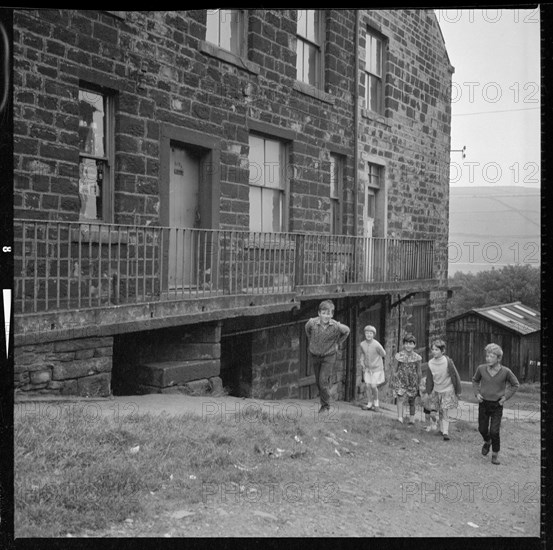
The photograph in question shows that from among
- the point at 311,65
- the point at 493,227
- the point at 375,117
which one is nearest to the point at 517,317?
the point at 493,227

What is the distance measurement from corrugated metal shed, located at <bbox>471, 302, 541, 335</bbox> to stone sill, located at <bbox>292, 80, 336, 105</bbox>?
4122mm

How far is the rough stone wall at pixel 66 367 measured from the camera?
16.6 ft

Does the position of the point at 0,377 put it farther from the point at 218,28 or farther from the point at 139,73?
the point at 218,28

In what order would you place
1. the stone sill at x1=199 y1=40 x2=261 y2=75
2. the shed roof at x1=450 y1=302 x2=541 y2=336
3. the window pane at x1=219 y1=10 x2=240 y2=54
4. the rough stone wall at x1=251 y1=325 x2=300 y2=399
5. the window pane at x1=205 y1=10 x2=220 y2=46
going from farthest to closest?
the rough stone wall at x1=251 y1=325 x2=300 y2=399 → the window pane at x1=219 y1=10 x2=240 y2=54 → the window pane at x1=205 y1=10 x2=220 y2=46 → the stone sill at x1=199 y1=40 x2=261 y2=75 → the shed roof at x1=450 y1=302 x2=541 y2=336

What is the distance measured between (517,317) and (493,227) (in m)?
0.97

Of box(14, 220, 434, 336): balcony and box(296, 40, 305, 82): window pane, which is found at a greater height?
box(296, 40, 305, 82): window pane

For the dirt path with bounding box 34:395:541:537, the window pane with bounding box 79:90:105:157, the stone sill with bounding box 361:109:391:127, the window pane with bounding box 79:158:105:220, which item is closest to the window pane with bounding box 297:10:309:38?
the stone sill with bounding box 361:109:391:127

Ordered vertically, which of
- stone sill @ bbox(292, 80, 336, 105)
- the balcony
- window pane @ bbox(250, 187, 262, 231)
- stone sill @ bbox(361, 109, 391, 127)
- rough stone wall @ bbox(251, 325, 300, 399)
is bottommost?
rough stone wall @ bbox(251, 325, 300, 399)

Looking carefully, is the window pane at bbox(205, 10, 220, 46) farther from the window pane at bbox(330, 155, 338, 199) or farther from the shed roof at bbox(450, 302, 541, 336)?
the shed roof at bbox(450, 302, 541, 336)

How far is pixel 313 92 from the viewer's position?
342 inches

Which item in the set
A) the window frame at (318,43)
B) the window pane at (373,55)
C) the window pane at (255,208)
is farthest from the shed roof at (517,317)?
the window pane at (373,55)

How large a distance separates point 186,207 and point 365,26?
3.96 metres

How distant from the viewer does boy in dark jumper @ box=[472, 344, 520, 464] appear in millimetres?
5402

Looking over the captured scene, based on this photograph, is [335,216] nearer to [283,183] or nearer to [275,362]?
[283,183]
